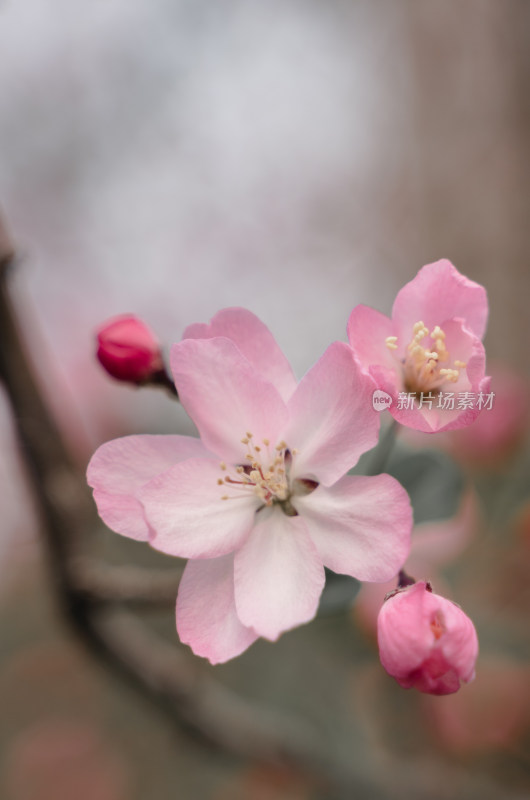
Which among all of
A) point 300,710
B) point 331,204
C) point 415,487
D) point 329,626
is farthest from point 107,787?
point 331,204

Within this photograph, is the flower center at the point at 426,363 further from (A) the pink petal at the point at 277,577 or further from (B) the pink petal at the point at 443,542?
(B) the pink petal at the point at 443,542

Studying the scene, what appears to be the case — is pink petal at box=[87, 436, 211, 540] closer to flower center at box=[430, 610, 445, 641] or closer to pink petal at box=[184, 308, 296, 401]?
pink petal at box=[184, 308, 296, 401]

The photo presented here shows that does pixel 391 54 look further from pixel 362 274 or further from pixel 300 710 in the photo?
pixel 300 710

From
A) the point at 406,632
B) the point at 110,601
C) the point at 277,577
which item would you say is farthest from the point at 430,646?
the point at 110,601

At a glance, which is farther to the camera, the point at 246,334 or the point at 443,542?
the point at 443,542

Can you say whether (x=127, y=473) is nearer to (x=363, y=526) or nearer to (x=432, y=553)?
(x=363, y=526)

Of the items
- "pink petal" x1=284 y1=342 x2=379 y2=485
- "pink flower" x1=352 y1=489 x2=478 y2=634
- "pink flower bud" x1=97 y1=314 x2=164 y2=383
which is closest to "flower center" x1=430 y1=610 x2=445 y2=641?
"pink petal" x1=284 y1=342 x2=379 y2=485

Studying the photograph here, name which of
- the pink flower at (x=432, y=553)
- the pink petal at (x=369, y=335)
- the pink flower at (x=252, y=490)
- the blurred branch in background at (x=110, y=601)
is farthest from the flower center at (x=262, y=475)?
the pink flower at (x=432, y=553)
